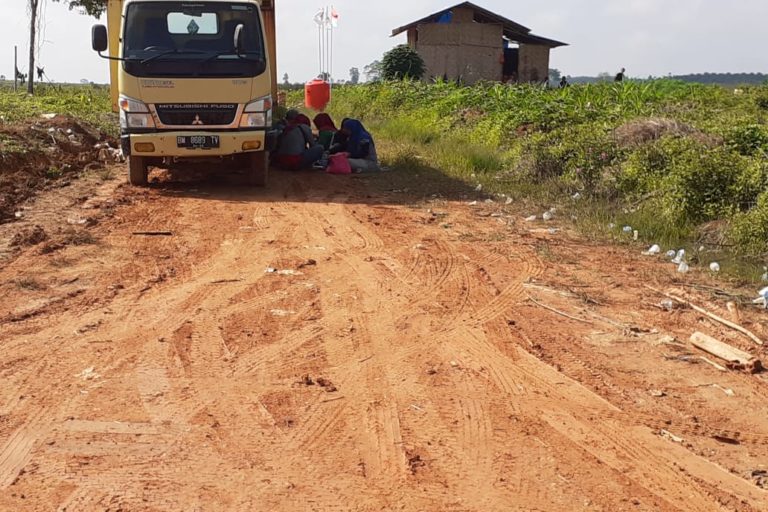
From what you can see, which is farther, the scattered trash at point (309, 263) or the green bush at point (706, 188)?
the green bush at point (706, 188)

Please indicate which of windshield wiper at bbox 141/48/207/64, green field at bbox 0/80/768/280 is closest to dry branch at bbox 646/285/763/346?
green field at bbox 0/80/768/280

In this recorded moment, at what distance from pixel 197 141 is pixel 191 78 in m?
0.79

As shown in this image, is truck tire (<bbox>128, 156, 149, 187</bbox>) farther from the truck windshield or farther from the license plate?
the truck windshield

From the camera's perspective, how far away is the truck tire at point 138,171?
10859 mm

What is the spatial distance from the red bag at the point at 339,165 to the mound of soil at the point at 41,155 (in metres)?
3.72

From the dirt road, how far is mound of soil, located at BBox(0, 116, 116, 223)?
3062 mm

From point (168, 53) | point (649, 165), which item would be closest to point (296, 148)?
point (168, 53)

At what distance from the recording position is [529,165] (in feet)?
38.4

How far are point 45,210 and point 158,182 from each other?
249 centimetres

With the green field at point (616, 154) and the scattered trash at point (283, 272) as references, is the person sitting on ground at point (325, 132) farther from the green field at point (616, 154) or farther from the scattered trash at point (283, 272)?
the scattered trash at point (283, 272)

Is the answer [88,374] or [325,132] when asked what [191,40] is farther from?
[88,374]

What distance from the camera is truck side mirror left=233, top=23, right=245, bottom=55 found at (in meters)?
10.1

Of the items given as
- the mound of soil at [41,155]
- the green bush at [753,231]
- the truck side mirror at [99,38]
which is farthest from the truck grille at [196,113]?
the green bush at [753,231]

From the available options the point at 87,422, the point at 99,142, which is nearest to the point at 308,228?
the point at 87,422
